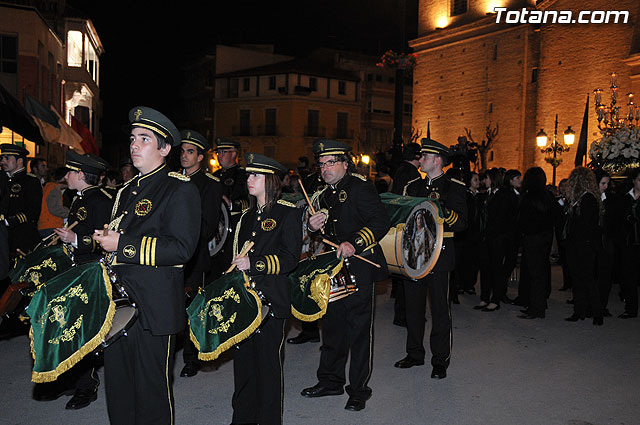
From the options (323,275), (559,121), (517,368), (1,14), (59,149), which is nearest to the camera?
(323,275)

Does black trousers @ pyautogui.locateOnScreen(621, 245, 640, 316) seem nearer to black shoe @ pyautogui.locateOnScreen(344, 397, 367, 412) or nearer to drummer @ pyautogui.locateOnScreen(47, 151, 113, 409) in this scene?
black shoe @ pyautogui.locateOnScreen(344, 397, 367, 412)

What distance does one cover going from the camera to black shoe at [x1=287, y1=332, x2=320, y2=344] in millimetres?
7961

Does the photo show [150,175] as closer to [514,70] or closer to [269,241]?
[269,241]

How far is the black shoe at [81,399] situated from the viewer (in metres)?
5.42

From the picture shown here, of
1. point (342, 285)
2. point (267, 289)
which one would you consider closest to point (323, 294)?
point (342, 285)

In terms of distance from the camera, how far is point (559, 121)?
34531mm

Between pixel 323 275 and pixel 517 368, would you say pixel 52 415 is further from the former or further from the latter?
pixel 517 368

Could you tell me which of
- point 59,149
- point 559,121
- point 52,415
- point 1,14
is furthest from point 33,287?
point 559,121

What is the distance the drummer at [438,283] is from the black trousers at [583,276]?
11.7 ft

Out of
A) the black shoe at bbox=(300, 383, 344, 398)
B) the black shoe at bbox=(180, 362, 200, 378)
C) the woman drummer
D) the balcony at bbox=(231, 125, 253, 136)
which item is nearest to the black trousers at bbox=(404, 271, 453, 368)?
the black shoe at bbox=(300, 383, 344, 398)

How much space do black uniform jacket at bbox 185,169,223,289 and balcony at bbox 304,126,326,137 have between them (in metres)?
50.8

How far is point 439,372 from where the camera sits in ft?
21.4

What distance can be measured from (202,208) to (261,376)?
2594 mm

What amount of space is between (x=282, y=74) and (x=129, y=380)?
2181 inches
